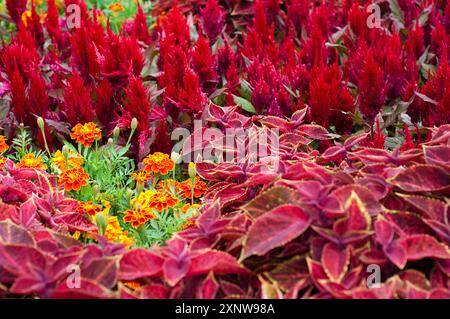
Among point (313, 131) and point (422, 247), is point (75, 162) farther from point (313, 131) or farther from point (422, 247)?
point (422, 247)

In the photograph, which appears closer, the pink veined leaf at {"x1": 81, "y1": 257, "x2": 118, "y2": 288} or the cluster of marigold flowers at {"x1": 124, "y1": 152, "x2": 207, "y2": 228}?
the pink veined leaf at {"x1": 81, "y1": 257, "x2": 118, "y2": 288}

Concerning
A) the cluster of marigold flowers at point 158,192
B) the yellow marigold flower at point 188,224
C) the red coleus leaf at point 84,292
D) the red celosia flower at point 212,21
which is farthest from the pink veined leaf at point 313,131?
the red celosia flower at point 212,21

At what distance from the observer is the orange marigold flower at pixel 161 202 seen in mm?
2463

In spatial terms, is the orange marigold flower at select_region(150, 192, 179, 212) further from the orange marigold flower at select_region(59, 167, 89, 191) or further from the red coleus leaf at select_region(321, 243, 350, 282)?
the red coleus leaf at select_region(321, 243, 350, 282)

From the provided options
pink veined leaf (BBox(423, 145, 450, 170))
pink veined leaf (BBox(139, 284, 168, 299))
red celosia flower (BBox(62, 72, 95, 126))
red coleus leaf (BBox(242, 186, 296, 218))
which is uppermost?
red celosia flower (BBox(62, 72, 95, 126))

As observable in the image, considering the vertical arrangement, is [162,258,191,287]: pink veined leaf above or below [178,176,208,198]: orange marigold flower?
above

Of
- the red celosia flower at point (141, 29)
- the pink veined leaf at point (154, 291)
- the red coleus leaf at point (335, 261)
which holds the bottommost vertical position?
the pink veined leaf at point (154, 291)

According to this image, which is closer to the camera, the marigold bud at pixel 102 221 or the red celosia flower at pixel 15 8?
the marigold bud at pixel 102 221

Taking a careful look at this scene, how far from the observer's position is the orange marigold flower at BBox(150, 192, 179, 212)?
246 cm

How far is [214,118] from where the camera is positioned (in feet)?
9.27

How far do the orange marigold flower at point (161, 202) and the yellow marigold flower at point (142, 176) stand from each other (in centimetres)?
21

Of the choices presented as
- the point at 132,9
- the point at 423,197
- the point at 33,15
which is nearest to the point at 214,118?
the point at 423,197

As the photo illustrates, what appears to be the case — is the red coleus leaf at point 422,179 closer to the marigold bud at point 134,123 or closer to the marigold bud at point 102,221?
the marigold bud at point 102,221

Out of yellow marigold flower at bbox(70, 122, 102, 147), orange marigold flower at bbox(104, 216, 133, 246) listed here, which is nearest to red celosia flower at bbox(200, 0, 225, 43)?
yellow marigold flower at bbox(70, 122, 102, 147)
